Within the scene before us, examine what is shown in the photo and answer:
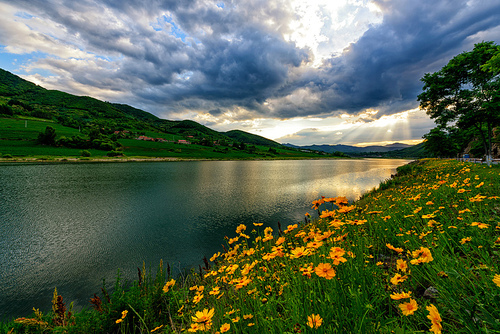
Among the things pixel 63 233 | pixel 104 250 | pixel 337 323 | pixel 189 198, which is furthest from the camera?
pixel 189 198

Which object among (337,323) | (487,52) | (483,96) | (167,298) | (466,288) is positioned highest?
(487,52)

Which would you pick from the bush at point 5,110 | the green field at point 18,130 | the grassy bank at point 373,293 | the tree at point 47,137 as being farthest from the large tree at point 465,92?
the bush at point 5,110

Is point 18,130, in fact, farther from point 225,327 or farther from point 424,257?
point 424,257

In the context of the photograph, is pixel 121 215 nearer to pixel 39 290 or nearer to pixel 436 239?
pixel 39 290

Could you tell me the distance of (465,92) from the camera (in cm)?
2330

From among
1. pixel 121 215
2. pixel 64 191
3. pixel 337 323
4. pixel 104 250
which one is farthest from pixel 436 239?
pixel 64 191

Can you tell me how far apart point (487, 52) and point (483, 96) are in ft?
15.9

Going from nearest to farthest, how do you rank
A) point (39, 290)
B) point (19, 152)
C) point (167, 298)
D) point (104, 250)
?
point (167, 298) < point (39, 290) < point (104, 250) < point (19, 152)

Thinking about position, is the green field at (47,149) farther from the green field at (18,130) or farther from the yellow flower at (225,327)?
the yellow flower at (225,327)

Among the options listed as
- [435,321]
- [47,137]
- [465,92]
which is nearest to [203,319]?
[435,321]

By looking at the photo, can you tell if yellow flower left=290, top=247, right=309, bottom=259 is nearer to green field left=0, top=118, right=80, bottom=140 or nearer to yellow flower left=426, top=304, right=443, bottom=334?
yellow flower left=426, top=304, right=443, bottom=334

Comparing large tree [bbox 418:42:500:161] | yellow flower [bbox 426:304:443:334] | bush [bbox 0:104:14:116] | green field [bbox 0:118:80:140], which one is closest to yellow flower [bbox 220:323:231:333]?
yellow flower [bbox 426:304:443:334]

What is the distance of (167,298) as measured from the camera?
18.3 feet

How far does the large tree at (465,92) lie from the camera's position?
21.7 m
